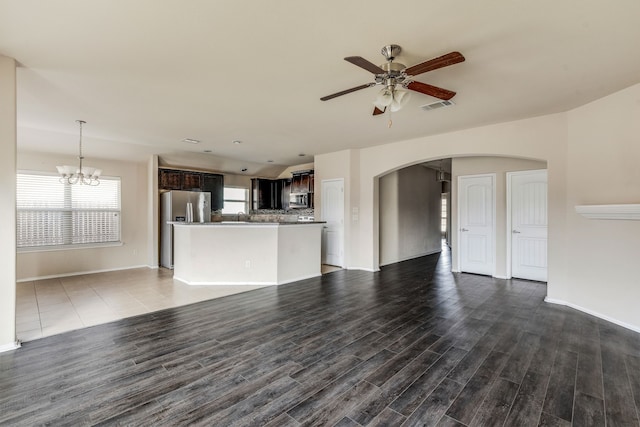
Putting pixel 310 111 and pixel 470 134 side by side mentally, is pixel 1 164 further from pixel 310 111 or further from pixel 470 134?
pixel 470 134

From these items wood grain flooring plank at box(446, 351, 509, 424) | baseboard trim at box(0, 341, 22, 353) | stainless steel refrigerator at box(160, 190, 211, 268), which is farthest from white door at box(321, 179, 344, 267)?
baseboard trim at box(0, 341, 22, 353)

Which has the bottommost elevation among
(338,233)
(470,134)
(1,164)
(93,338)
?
(93,338)

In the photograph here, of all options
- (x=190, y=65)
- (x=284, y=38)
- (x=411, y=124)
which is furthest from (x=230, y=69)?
(x=411, y=124)

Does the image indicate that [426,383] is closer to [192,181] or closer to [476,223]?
[476,223]

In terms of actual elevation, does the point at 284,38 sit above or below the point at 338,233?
above

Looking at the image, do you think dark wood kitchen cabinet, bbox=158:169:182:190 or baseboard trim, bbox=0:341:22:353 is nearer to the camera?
baseboard trim, bbox=0:341:22:353

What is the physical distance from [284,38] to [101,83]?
7.27 feet

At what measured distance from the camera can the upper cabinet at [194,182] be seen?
7.10 metres

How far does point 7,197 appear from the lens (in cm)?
273

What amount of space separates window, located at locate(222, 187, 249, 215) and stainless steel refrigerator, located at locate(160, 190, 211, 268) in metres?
1.18

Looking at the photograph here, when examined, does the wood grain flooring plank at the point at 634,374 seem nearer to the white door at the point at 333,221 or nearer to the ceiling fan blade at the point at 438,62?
the ceiling fan blade at the point at 438,62

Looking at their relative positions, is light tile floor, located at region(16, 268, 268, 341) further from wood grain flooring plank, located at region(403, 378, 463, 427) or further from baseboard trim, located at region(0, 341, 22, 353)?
wood grain flooring plank, located at region(403, 378, 463, 427)

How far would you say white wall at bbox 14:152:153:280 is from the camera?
5805 mm

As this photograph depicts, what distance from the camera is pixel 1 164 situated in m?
2.69
